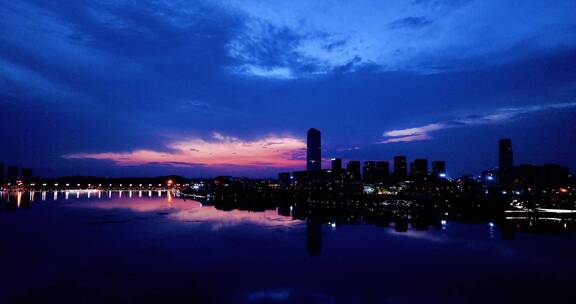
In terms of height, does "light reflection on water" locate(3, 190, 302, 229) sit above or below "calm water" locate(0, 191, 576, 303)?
below

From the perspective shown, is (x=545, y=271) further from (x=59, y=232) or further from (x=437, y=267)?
(x=59, y=232)

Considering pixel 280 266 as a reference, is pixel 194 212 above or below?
below

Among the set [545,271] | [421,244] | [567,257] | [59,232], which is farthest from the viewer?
[59,232]

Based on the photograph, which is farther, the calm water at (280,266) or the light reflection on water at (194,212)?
the light reflection on water at (194,212)

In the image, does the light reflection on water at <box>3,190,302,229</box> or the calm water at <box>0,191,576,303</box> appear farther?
the light reflection on water at <box>3,190,302,229</box>

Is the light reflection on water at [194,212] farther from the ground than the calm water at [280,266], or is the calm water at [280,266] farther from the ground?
the calm water at [280,266]

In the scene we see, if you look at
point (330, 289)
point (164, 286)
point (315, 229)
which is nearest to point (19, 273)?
point (164, 286)

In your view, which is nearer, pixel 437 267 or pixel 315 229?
pixel 437 267

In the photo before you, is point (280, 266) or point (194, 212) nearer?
point (280, 266)
